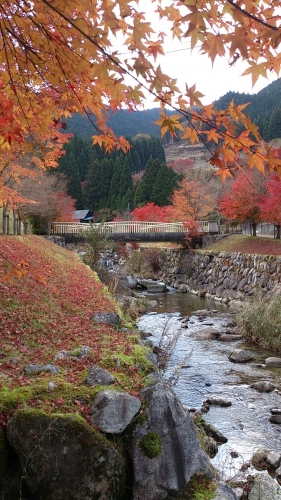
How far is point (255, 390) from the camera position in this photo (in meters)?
7.45

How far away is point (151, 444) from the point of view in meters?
3.22

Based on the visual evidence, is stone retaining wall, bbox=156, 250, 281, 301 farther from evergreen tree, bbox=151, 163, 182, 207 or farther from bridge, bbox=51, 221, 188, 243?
evergreen tree, bbox=151, 163, 182, 207

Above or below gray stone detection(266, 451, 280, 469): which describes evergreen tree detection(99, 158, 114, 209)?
above

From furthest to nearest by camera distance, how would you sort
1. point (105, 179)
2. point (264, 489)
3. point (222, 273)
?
point (105, 179)
point (222, 273)
point (264, 489)

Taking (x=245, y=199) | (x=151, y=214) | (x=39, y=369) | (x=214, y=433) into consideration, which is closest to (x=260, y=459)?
(x=214, y=433)

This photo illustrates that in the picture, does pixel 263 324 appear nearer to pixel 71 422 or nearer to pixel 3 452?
pixel 71 422

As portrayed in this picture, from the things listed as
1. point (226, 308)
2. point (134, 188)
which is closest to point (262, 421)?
point (226, 308)

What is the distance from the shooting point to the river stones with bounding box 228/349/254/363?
9195mm

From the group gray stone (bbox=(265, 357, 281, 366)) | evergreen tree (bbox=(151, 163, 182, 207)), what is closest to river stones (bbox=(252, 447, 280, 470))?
gray stone (bbox=(265, 357, 281, 366))

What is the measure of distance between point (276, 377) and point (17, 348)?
5583 mm

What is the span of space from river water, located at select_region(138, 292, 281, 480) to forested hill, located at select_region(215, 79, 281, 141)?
2128 inches

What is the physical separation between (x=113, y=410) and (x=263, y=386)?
504cm

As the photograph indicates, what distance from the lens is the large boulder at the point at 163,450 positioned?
313cm

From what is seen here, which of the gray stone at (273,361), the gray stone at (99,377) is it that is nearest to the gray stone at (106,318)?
the gray stone at (99,377)
